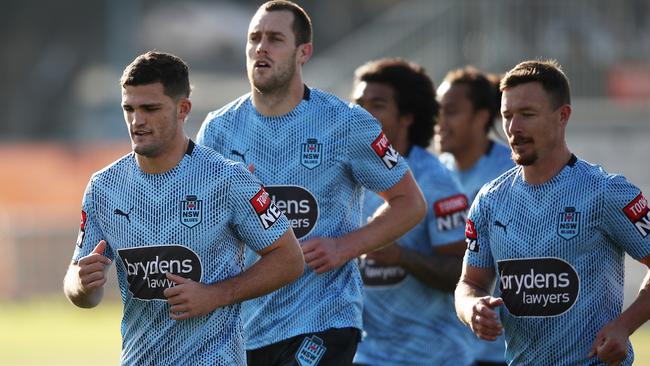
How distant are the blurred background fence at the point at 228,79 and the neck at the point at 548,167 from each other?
11.9 meters

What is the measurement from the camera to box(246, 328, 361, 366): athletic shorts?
6.90m

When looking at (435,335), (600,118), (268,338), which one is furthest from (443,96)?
(600,118)

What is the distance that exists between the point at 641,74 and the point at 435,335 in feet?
49.0

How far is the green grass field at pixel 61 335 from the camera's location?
15.9 metres

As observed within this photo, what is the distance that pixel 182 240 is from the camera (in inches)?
240

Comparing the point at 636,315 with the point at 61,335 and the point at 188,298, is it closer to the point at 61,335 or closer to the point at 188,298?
the point at 188,298

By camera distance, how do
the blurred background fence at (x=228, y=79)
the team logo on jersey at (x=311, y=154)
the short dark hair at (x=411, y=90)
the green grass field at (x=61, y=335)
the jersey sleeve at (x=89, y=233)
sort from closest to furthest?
1. the jersey sleeve at (x=89, y=233)
2. the team logo on jersey at (x=311, y=154)
3. the short dark hair at (x=411, y=90)
4. the green grass field at (x=61, y=335)
5. the blurred background fence at (x=228, y=79)

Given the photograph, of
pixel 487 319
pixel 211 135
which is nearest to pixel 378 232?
pixel 211 135

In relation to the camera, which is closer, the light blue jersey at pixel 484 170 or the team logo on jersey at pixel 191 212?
the team logo on jersey at pixel 191 212

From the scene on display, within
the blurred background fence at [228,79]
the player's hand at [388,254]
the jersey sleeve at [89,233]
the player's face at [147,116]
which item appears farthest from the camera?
the blurred background fence at [228,79]

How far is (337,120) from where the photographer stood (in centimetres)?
723

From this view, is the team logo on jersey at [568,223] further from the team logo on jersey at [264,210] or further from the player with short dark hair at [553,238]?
the team logo on jersey at [264,210]

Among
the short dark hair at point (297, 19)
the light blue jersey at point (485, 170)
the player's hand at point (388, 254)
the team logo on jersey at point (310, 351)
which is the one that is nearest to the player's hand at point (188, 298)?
the team logo on jersey at point (310, 351)

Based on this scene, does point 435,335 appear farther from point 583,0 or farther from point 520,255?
point 583,0
